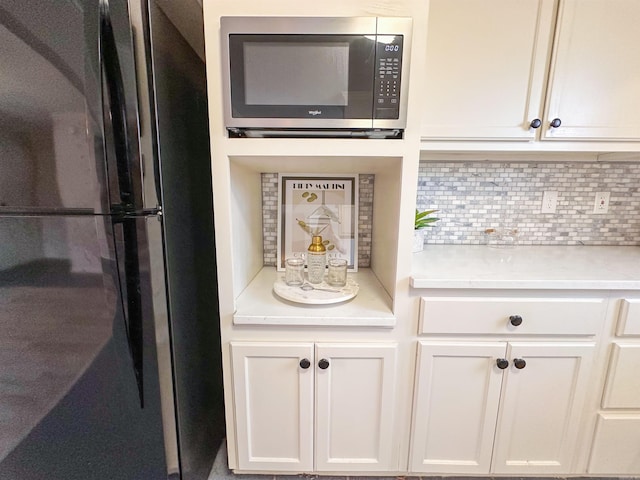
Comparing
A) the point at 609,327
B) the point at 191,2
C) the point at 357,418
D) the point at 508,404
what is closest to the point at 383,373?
the point at 357,418

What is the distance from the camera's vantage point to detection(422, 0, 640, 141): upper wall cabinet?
1.08 metres

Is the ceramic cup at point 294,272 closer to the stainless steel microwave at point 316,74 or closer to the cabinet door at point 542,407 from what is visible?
the stainless steel microwave at point 316,74

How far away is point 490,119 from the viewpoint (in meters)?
1.16

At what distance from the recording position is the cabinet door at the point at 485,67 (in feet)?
3.57

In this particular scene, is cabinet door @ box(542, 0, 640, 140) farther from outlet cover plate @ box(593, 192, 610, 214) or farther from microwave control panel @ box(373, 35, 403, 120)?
microwave control panel @ box(373, 35, 403, 120)

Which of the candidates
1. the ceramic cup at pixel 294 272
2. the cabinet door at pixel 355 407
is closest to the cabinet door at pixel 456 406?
the cabinet door at pixel 355 407

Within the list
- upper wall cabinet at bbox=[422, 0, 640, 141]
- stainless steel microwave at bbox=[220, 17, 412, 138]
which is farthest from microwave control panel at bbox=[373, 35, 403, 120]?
upper wall cabinet at bbox=[422, 0, 640, 141]

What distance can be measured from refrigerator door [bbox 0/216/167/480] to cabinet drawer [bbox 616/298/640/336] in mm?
1563

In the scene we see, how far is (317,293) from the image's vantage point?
1138 millimetres

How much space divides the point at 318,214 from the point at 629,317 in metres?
1.25

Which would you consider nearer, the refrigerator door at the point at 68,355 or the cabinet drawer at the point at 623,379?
the refrigerator door at the point at 68,355

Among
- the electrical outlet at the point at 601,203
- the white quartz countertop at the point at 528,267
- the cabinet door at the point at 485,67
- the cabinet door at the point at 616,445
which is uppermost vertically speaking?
the cabinet door at the point at 485,67

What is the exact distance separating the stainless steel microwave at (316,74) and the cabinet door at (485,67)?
1.18 ft

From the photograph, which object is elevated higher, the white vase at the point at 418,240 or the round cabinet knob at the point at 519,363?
the white vase at the point at 418,240
